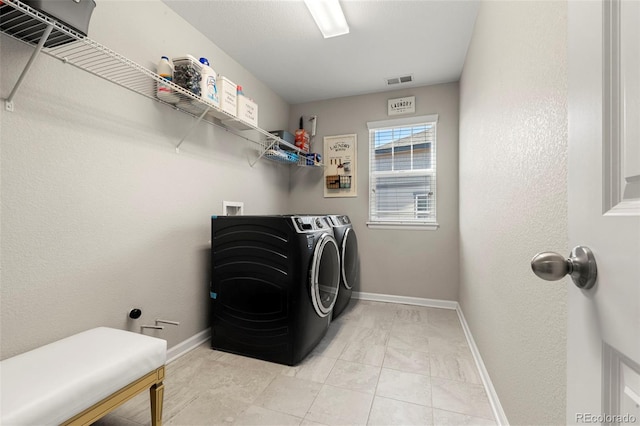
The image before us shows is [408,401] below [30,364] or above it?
below

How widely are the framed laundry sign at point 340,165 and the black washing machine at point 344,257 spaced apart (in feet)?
1.80

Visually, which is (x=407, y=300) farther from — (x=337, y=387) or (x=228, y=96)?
(x=228, y=96)

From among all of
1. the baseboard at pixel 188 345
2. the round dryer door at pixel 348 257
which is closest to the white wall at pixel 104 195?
the baseboard at pixel 188 345

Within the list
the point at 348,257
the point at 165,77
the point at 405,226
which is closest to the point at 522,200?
the point at 348,257

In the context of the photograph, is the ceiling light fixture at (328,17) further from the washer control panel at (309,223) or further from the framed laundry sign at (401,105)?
the washer control panel at (309,223)

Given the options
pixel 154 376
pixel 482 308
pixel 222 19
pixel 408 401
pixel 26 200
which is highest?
pixel 222 19

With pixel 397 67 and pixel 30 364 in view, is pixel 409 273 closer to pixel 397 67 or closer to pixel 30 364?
pixel 397 67

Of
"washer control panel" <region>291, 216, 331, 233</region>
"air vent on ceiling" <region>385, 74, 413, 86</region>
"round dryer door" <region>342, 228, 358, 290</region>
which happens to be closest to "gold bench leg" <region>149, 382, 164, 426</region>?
"washer control panel" <region>291, 216, 331, 233</region>

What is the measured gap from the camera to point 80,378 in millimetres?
933

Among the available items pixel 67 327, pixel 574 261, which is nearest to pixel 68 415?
pixel 67 327

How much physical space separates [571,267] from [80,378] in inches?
54.7

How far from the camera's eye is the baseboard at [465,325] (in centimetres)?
134

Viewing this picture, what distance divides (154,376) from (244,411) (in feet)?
1.58

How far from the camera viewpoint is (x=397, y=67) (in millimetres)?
2654
